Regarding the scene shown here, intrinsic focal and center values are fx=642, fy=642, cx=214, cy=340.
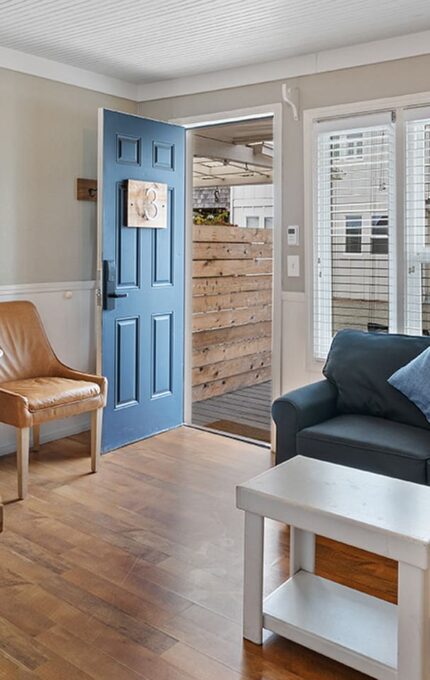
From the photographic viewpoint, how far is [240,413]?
17.5 feet

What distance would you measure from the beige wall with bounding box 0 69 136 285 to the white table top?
245 centimetres

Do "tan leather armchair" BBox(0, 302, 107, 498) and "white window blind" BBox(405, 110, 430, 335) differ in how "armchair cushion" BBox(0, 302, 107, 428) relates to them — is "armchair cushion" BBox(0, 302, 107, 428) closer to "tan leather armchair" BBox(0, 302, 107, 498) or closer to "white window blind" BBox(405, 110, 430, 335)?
"tan leather armchair" BBox(0, 302, 107, 498)

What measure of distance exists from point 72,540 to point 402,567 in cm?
158

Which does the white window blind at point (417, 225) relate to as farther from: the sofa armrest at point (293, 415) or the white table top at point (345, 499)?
the white table top at point (345, 499)

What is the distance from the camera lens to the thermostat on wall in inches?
156

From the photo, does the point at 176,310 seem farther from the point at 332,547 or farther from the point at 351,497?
the point at 351,497

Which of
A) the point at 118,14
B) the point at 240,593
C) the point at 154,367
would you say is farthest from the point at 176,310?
the point at 240,593

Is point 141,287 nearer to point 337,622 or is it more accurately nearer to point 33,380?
point 33,380

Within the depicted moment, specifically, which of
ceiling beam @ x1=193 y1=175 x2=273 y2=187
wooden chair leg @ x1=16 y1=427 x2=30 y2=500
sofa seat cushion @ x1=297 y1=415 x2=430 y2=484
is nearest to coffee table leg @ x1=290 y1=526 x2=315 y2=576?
sofa seat cushion @ x1=297 y1=415 x2=430 y2=484

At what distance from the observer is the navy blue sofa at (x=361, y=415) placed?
2.74 meters

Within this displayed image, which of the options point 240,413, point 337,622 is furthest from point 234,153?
point 337,622

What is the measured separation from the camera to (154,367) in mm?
→ 4391

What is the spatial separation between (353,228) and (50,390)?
1952mm

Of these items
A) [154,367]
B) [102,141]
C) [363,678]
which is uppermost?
[102,141]
